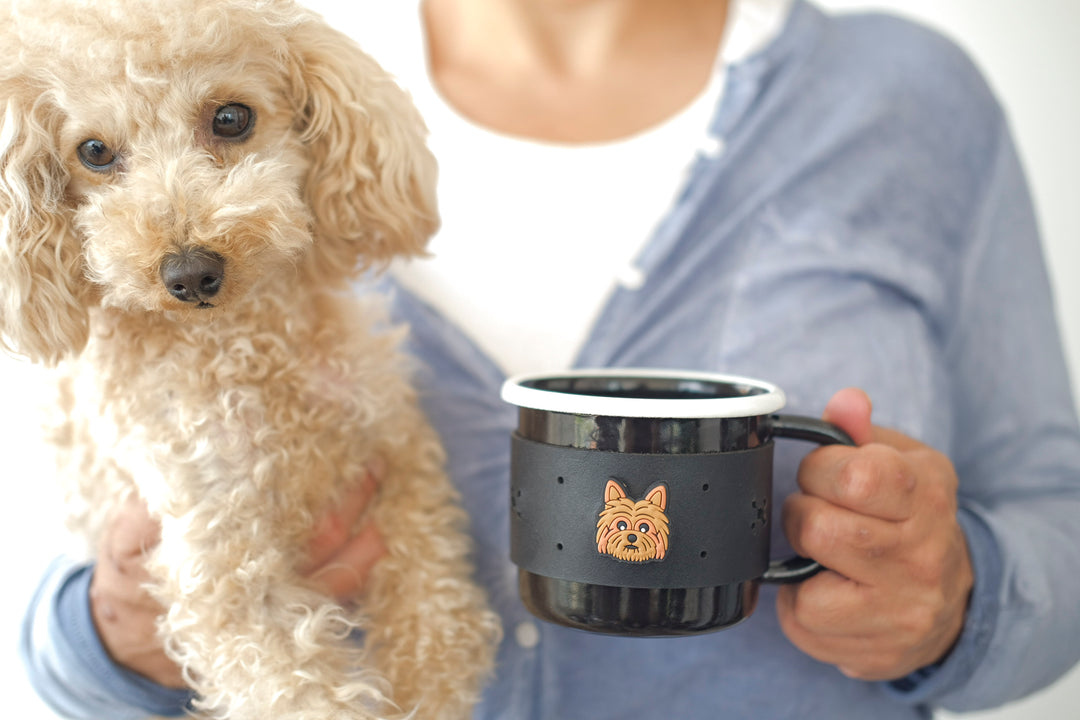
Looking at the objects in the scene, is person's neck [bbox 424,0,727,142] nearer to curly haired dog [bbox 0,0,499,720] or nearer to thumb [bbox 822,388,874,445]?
curly haired dog [bbox 0,0,499,720]

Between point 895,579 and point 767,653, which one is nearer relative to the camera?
point 895,579

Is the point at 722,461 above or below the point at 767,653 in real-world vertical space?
above

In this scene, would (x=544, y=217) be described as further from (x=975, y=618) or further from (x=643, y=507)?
(x=975, y=618)

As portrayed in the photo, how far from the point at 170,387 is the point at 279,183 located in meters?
0.20

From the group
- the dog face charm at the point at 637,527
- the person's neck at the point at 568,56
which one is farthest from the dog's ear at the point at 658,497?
the person's neck at the point at 568,56

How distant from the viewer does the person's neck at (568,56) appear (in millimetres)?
1011

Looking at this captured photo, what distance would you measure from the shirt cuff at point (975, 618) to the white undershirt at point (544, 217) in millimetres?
474

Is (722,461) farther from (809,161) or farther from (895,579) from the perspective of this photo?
(809,161)

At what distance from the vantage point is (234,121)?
66cm

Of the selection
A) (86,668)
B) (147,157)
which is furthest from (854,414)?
(86,668)

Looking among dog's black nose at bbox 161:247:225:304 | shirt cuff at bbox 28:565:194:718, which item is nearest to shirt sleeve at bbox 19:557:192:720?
shirt cuff at bbox 28:565:194:718

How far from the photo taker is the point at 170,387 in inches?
26.4

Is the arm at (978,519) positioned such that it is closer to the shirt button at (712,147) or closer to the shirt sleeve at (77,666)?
the shirt button at (712,147)

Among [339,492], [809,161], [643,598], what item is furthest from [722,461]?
[809,161]
